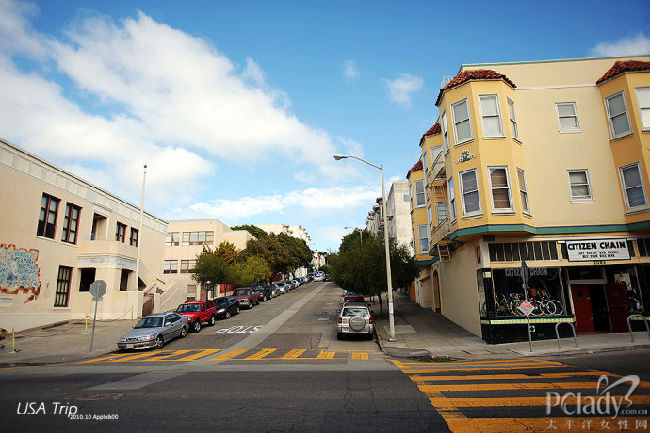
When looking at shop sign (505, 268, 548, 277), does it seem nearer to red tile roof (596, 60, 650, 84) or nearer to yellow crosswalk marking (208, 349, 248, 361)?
red tile roof (596, 60, 650, 84)

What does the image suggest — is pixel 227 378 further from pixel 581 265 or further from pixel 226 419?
pixel 581 265

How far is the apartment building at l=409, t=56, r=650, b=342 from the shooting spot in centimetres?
1623

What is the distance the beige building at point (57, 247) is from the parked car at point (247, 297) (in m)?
7.04

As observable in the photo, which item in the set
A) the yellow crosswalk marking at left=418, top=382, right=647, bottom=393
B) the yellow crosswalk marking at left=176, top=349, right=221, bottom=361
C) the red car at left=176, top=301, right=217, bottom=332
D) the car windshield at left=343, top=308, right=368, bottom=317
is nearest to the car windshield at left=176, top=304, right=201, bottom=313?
the red car at left=176, top=301, right=217, bottom=332

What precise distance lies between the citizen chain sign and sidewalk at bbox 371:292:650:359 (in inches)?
126

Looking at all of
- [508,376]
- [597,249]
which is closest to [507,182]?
[597,249]

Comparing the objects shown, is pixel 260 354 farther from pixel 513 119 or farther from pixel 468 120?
pixel 513 119

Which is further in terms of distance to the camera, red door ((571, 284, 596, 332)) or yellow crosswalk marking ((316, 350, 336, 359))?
red door ((571, 284, 596, 332))

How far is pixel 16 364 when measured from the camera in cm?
1438

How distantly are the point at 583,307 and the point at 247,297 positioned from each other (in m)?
25.4

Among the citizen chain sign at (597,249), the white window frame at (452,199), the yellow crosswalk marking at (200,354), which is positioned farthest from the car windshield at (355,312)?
the citizen chain sign at (597,249)

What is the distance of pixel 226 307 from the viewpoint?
28.3 m

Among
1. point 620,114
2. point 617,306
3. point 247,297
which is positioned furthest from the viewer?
point 247,297

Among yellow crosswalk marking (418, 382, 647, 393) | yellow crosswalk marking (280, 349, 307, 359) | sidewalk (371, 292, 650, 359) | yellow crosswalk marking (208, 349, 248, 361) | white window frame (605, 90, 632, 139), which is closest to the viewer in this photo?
yellow crosswalk marking (418, 382, 647, 393)
